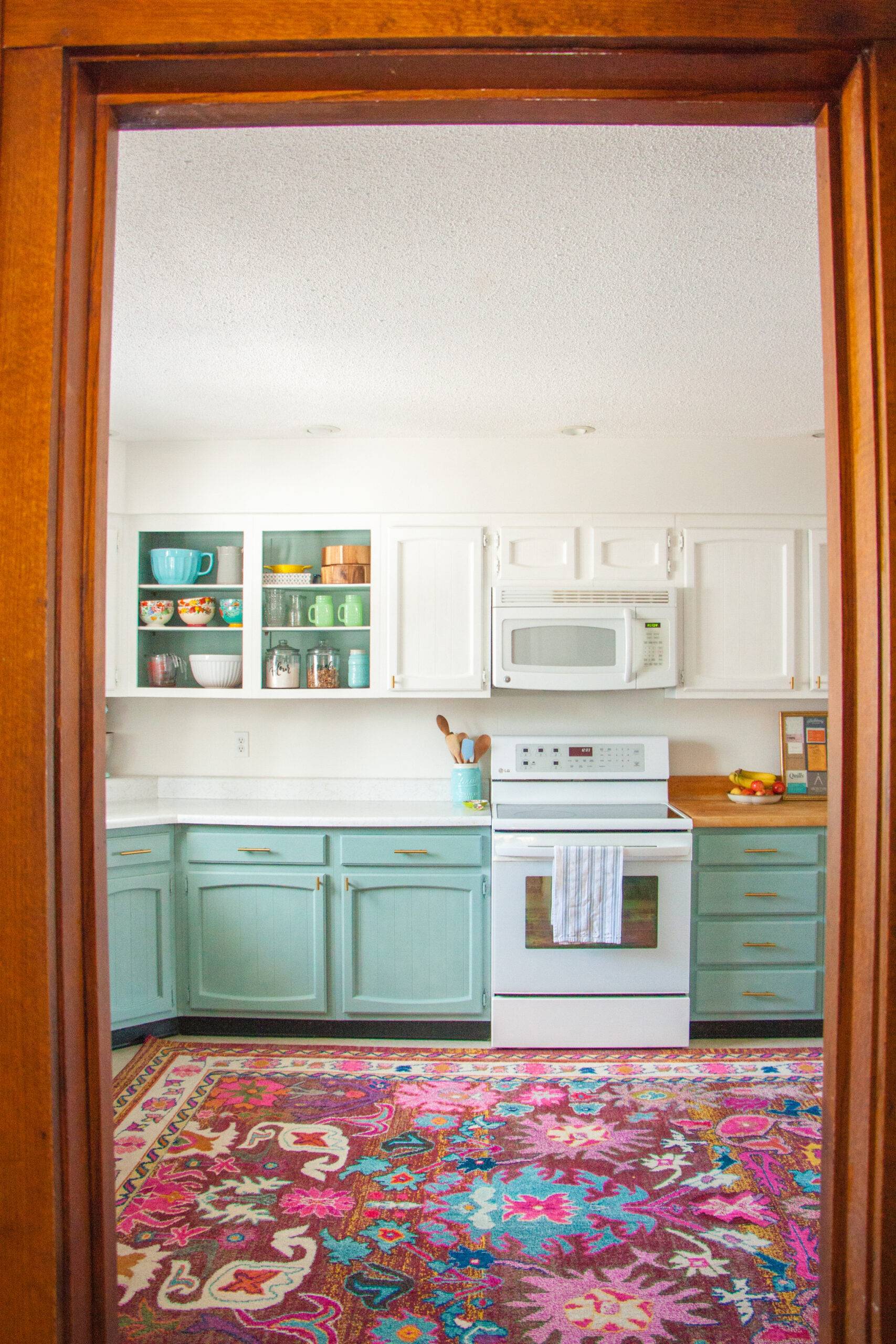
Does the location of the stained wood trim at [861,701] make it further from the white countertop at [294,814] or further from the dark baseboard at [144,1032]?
the dark baseboard at [144,1032]

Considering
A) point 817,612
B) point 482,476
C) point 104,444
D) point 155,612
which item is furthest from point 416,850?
point 104,444

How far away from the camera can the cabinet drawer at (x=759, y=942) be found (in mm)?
3131

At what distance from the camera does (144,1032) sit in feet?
10.4

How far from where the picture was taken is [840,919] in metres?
0.81

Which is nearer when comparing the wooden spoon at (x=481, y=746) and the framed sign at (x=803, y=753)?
the wooden spoon at (x=481, y=746)

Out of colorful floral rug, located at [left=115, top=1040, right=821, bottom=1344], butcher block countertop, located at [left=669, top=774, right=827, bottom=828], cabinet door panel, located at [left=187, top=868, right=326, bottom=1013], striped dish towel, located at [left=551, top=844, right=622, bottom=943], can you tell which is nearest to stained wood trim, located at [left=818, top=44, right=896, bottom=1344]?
colorful floral rug, located at [left=115, top=1040, right=821, bottom=1344]

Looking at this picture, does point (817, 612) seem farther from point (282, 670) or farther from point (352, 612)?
point (282, 670)

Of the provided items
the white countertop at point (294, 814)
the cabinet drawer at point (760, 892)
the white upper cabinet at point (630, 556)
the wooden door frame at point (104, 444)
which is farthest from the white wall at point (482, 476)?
the wooden door frame at point (104, 444)

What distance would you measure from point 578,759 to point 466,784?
0.47 metres

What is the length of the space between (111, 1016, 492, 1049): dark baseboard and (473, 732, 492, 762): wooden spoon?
1.02 metres

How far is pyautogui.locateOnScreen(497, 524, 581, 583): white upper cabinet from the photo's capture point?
11.1 ft

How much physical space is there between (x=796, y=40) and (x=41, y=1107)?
1230mm

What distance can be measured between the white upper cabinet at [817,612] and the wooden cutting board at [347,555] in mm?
1822

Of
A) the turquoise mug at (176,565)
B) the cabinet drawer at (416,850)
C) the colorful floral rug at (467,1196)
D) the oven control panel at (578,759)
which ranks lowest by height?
the colorful floral rug at (467,1196)
